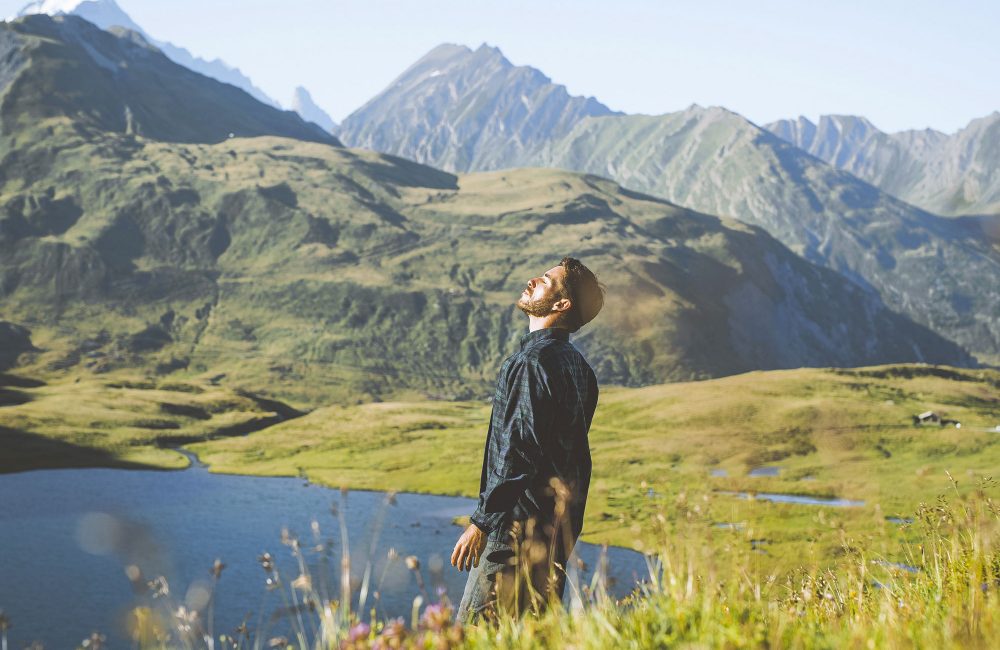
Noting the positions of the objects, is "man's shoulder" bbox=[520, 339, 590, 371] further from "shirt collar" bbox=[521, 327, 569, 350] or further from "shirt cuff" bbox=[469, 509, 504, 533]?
"shirt cuff" bbox=[469, 509, 504, 533]

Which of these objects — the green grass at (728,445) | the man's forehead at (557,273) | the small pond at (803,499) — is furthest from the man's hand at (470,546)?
the small pond at (803,499)

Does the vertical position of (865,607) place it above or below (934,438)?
above

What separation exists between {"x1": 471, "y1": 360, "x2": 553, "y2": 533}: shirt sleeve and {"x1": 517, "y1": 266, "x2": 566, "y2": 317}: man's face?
2.83 feet

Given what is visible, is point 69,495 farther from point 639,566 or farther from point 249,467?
point 639,566

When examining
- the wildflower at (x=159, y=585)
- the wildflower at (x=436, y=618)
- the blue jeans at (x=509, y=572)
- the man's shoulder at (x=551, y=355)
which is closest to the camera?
the wildflower at (x=436, y=618)

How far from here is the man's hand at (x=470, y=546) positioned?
28.1 feet

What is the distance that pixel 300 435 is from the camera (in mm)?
185625

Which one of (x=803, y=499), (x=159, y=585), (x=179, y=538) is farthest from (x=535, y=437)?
(x=803, y=499)

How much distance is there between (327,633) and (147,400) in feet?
679

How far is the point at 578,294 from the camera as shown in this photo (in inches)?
380

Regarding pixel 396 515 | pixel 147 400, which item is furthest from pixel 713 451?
pixel 147 400

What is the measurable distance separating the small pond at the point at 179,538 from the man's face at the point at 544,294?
30.4 metres

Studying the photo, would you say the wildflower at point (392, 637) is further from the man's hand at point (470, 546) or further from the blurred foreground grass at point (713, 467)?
the man's hand at point (470, 546)

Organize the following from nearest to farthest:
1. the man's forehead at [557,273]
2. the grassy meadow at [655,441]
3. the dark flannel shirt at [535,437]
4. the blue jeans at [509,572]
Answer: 1. the blue jeans at [509,572]
2. the dark flannel shirt at [535,437]
3. the man's forehead at [557,273]
4. the grassy meadow at [655,441]
